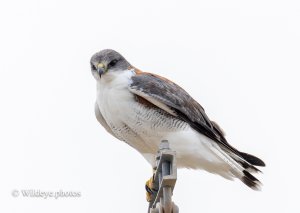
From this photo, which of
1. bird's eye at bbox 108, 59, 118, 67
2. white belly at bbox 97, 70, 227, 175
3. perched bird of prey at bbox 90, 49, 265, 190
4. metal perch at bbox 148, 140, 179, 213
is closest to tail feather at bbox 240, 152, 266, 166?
perched bird of prey at bbox 90, 49, 265, 190

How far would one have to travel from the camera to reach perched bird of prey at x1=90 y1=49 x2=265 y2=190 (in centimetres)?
815

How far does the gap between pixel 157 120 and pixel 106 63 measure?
0.94 metres

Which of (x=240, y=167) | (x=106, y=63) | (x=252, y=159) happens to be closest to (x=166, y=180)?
(x=106, y=63)

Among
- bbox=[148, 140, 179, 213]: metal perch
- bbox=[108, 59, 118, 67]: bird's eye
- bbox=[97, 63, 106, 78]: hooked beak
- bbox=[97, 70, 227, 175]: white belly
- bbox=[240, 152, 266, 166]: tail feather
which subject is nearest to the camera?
bbox=[148, 140, 179, 213]: metal perch

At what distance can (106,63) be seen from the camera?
838cm

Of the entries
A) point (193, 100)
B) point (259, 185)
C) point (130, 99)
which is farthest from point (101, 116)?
point (259, 185)

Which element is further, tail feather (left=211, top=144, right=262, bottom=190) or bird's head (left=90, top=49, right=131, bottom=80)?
tail feather (left=211, top=144, right=262, bottom=190)

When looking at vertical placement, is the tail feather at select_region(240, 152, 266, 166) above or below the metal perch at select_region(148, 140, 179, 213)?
above

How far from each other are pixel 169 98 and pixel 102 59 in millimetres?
952

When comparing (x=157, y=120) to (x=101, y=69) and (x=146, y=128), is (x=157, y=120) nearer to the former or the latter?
(x=146, y=128)

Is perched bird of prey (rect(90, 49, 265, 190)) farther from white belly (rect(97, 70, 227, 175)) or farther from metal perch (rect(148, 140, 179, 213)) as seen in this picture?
metal perch (rect(148, 140, 179, 213))

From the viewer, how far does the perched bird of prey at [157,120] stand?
815 centimetres

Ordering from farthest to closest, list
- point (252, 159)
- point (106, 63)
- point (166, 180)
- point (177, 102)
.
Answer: point (252, 159) → point (177, 102) → point (106, 63) → point (166, 180)

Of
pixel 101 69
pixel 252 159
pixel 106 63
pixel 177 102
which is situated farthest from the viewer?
pixel 252 159
